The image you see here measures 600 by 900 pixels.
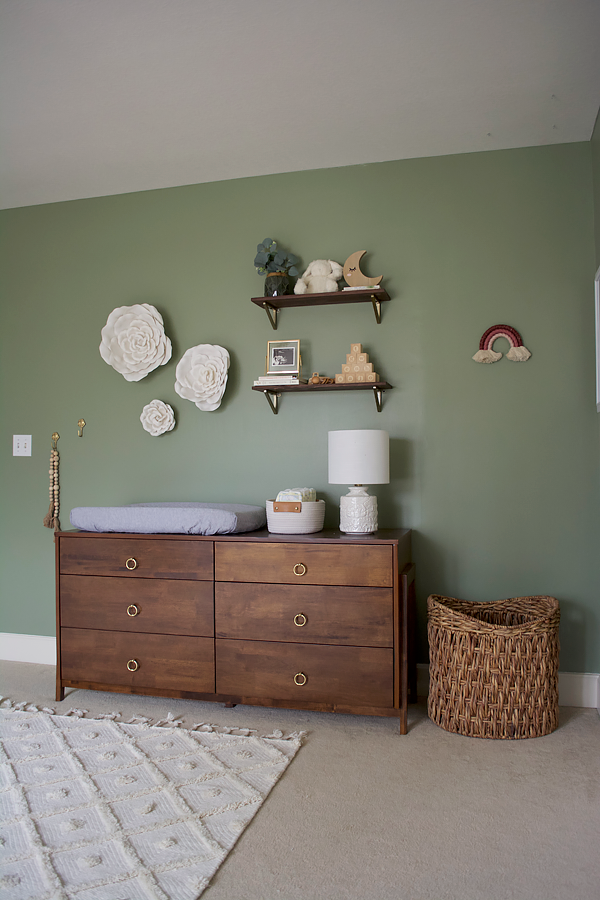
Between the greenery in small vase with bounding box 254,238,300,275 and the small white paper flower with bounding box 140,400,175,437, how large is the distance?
825mm

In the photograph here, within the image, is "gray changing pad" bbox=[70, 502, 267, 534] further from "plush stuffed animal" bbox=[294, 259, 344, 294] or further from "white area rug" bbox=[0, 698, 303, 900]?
"plush stuffed animal" bbox=[294, 259, 344, 294]

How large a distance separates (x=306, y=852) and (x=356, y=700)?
80cm

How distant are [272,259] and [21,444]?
5.54 feet

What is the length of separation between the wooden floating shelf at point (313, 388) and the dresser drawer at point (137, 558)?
78cm

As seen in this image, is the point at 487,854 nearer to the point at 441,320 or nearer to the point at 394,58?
the point at 441,320

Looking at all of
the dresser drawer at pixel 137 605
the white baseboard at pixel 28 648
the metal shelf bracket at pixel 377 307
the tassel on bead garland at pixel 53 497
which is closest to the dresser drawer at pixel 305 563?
the dresser drawer at pixel 137 605

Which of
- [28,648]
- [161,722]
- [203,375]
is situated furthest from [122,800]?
[203,375]

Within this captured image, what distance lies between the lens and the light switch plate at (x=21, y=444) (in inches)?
135

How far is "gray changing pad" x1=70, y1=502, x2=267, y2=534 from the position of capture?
8.45 feet

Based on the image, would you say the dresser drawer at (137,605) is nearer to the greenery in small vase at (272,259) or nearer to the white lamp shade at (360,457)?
the white lamp shade at (360,457)

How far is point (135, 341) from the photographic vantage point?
3166 mm

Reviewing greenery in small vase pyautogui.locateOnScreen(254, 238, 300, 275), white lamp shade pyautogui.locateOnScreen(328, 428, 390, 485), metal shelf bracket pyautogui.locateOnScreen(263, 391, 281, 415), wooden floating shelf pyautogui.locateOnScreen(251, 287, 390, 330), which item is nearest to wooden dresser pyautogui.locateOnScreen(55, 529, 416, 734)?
white lamp shade pyautogui.locateOnScreen(328, 428, 390, 485)

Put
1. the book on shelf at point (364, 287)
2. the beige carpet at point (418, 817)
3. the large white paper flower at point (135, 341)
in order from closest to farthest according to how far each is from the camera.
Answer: the beige carpet at point (418, 817) < the book on shelf at point (364, 287) < the large white paper flower at point (135, 341)

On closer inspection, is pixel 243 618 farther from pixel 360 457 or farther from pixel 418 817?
pixel 418 817
